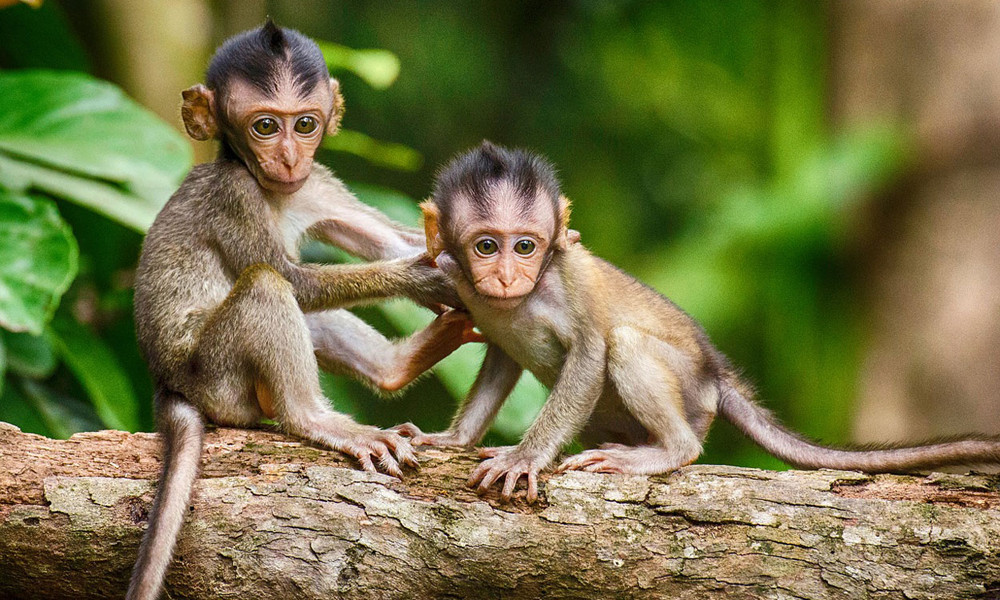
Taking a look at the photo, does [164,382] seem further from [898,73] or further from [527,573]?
[898,73]

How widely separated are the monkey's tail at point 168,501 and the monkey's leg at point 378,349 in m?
0.99

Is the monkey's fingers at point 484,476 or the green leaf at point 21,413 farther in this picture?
the green leaf at point 21,413

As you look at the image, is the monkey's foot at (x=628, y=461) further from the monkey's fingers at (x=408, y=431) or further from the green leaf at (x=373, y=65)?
the green leaf at (x=373, y=65)

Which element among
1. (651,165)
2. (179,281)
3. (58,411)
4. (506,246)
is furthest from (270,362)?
(651,165)

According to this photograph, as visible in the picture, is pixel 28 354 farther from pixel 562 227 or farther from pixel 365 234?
pixel 562 227

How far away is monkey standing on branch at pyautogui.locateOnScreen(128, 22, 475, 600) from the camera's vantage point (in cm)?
435

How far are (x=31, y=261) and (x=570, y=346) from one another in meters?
2.74

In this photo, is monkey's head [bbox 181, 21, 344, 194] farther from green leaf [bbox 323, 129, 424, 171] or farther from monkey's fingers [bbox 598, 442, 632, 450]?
green leaf [bbox 323, 129, 424, 171]

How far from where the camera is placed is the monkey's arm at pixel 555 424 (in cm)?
397

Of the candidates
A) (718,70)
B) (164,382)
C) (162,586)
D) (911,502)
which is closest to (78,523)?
(162,586)

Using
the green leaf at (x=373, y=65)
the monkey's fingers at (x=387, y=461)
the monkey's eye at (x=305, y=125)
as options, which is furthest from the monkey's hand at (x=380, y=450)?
the green leaf at (x=373, y=65)

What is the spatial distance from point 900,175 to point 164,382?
23.3ft

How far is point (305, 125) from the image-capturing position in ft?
15.0

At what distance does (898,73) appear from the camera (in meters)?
9.17
